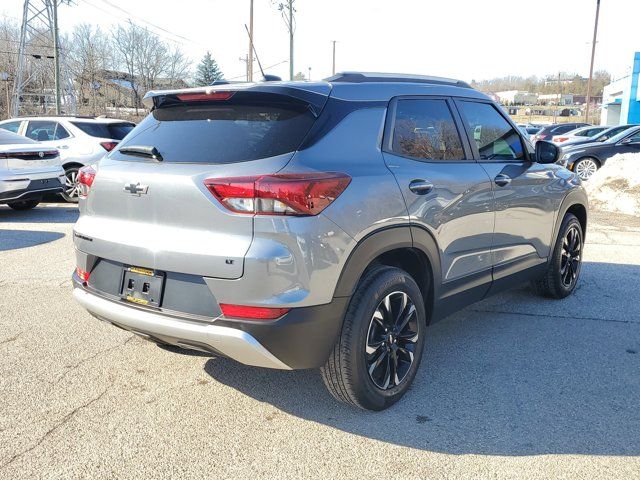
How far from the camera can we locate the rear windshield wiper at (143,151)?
314 cm

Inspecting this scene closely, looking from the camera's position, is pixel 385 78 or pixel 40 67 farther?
pixel 40 67

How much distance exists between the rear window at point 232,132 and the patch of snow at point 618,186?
10098mm

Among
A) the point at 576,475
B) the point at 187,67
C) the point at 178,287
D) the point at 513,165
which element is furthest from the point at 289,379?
the point at 187,67

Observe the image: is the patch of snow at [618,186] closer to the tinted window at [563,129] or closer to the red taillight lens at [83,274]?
the red taillight lens at [83,274]

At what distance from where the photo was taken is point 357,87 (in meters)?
3.33

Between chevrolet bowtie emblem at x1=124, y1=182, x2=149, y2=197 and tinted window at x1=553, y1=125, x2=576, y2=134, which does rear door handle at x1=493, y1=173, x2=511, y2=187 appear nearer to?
chevrolet bowtie emblem at x1=124, y1=182, x2=149, y2=197

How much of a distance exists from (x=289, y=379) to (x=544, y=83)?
470 ft

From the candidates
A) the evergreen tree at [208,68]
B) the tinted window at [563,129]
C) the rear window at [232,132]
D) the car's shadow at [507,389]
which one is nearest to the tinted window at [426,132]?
the rear window at [232,132]

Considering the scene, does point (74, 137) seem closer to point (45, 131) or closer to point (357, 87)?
point (45, 131)

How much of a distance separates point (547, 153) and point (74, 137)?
9664mm

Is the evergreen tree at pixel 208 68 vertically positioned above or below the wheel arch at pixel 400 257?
above

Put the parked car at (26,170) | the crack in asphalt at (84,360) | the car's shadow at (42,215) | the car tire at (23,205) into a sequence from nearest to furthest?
the crack in asphalt at (84,360) → the parked car at (26,170) → the car's shadow at (42,215) → the car tire at (23,205)

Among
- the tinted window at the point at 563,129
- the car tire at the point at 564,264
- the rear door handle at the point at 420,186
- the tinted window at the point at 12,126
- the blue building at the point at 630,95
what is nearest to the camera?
the rear door handle at the point at 420,186

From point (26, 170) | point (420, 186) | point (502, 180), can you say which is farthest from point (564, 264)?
point (26, 170)
